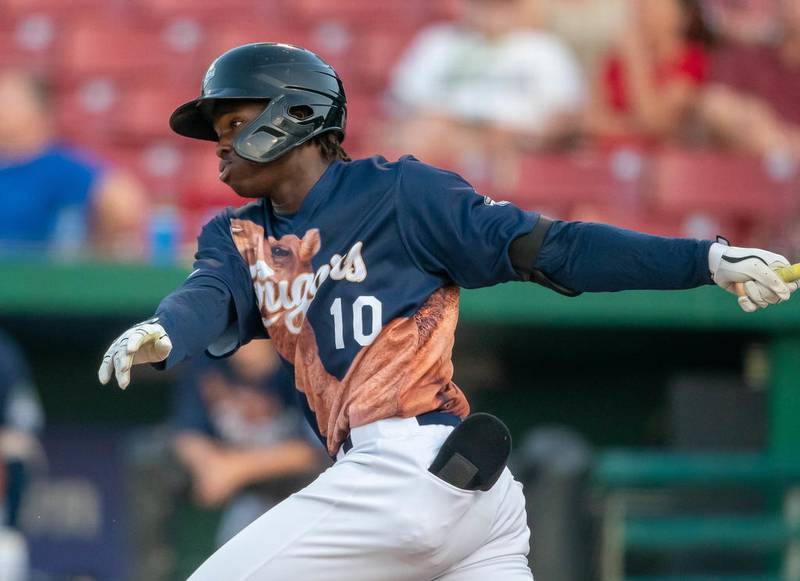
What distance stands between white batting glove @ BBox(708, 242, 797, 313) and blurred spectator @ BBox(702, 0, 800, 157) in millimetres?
3743

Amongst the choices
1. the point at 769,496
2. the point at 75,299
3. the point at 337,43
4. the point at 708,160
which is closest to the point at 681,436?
the point at 769,496

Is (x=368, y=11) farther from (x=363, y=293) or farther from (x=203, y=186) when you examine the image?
(x=363, y=293)

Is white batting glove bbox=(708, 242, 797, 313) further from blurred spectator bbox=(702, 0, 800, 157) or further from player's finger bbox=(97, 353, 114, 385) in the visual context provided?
blurred spectator bbox=(702, 0, 800, 157)

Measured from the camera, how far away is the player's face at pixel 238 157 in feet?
9.79

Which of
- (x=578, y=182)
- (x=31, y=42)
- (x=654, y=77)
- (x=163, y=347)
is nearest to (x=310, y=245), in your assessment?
(x=163, y=347)

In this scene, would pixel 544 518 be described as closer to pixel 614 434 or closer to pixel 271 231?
pixel 614 434

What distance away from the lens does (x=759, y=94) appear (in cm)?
677

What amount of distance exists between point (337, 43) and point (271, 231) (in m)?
5.25

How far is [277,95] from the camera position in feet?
9.77

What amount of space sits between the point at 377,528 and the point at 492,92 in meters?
4.01

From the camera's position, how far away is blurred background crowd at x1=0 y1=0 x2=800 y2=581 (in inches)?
241

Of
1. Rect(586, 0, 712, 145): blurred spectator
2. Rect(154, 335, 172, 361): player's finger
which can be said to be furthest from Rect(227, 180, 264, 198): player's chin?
Rect(586, 0, 712, 145): blurred spectator

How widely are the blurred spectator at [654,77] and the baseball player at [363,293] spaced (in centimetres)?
380

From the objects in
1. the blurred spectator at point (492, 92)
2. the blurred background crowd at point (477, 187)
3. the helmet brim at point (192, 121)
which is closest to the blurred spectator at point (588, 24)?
the blurred background crowd at point (477, 187)
